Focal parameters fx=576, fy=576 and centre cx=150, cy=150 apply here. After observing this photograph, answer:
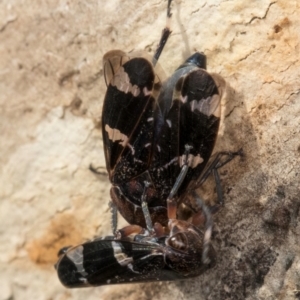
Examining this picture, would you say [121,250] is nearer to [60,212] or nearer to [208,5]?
[60,212]

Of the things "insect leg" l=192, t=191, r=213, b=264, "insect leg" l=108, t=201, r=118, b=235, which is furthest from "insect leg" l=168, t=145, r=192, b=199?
"insect leg" l=108, t=201, r=118, b=235

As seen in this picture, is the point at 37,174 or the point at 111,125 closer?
the point at 111,125

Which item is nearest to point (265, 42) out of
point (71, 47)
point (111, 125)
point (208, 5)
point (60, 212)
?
point (208, 5)

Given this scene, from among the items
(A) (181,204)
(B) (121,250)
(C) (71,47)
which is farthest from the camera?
(C) (71,47)

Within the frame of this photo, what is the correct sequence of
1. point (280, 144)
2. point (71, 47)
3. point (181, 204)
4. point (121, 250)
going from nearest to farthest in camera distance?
1. point (280, 144)
2. point (121, 250)
3. point (181, 204)
4. point (71, 47)

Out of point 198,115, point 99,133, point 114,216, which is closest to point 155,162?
point 198,115

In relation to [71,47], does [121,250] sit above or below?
below

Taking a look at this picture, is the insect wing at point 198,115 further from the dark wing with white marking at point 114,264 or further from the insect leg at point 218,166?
the dark wing with white marking at point 114,264

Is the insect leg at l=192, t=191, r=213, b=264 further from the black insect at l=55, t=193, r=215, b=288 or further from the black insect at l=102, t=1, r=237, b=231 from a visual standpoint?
the black insect at l=102, t=1, r=237, b=231
